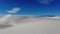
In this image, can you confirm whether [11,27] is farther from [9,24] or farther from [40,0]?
[40,0]

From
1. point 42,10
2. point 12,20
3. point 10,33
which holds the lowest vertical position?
point 10,33

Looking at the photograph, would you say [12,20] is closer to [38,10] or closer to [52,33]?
[38,10]

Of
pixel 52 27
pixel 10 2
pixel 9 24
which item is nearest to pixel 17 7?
pixel 10 2

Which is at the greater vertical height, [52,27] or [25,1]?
[25,1]

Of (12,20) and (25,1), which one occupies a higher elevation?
(25,1)

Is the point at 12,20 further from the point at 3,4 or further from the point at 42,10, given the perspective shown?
the point at 42,10

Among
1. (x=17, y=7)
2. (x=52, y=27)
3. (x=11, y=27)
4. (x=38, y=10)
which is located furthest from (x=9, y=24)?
(x=52, y=27)
